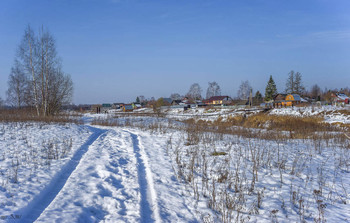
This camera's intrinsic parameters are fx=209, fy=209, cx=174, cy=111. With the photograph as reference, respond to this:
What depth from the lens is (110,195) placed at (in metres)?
4.73

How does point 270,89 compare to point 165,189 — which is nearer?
point 165,189

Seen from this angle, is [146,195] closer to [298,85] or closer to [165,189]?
[165,189]

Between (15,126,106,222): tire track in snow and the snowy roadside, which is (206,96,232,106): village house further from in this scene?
(15,126,106,222): tire track in snow

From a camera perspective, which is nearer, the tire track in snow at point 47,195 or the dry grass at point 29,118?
the tire track in snow at point 47,195

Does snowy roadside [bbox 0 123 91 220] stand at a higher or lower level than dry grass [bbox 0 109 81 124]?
lower

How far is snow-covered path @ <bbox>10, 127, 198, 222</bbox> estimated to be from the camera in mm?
3807

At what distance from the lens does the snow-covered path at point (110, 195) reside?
12.5 ft

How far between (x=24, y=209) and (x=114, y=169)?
2.68 meters

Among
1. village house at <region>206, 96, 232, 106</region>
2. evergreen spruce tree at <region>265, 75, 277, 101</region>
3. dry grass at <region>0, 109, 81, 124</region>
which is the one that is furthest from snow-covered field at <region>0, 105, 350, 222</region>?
village house at <region>206, 96, 232, 106</region>

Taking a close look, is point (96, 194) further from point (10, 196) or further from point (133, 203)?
point (10, 196)

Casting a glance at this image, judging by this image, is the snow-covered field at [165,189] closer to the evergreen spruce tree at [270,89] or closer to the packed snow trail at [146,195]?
the packed snow trail at [146,195]

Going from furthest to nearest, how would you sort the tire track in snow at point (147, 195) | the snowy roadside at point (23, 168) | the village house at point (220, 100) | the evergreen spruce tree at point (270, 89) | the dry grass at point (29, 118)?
the village house at point (220, 100)
the evergreen spruce tree at point (270, 89)
the dry grass at point (29, 118)
the snowy roadside at point (23, 168)
the tire track in snow at point (147, 195)

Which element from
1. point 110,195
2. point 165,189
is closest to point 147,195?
point 165,189

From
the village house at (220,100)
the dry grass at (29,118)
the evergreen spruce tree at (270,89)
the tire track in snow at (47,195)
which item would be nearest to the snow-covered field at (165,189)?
the tire track in snow at (47,195)
